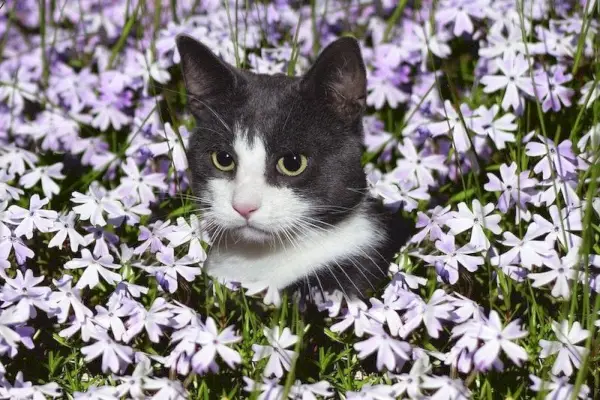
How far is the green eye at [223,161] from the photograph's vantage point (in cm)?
325

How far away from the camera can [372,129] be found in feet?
14.2

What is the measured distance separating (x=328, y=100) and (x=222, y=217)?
2.12ft

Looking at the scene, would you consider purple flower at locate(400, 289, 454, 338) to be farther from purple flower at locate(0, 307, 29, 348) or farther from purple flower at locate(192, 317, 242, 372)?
purple flower at locate(0, 307, 29, 348)

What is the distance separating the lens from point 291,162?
10.5 ft

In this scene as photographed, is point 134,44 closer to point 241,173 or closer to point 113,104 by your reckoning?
point 113,104

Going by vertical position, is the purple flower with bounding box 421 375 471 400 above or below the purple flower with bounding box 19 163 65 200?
below

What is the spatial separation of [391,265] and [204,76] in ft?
3.51

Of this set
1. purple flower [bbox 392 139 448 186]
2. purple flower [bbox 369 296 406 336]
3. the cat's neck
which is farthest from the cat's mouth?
purple flower [bbox 392 139 448 186]

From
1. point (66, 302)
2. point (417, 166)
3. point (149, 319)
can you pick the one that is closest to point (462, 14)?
point (417, 166)

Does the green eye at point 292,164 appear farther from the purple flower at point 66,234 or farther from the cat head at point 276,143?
the purple flower at point 66,234

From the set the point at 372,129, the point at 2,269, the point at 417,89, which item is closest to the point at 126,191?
the point at 2,269

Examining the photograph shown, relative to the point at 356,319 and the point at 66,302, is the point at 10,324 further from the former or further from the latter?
the point at 356,319

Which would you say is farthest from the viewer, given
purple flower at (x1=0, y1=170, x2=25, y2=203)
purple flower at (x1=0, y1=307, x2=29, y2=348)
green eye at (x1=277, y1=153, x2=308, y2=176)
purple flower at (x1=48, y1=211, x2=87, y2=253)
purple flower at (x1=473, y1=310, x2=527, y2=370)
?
purple flower at (x1=0, y1=170, x2=25, y2=203)

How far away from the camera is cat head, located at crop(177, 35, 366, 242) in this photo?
312 cm
